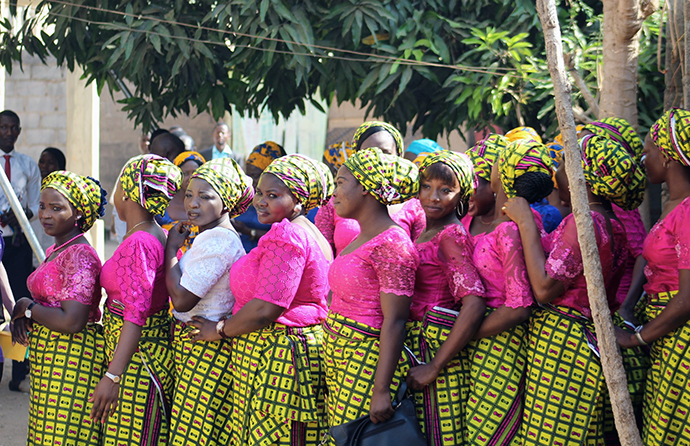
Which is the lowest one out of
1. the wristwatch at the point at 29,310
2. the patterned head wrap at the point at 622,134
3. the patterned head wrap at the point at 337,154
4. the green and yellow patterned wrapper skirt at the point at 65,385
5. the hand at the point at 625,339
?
the green and yellow patterned wrapper skirt at the point at 65,385

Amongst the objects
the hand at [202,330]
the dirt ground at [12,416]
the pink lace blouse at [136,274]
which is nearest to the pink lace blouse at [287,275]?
the hand at [202,330]

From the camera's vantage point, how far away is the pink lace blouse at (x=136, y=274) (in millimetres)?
3256

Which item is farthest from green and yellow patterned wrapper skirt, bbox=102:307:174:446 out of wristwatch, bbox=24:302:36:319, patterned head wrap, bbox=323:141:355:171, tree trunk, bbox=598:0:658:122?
tree trunk, bbox=598:0:658:122

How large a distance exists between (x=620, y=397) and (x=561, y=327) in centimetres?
44

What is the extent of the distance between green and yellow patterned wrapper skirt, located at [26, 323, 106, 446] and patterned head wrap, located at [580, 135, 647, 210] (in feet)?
8.10

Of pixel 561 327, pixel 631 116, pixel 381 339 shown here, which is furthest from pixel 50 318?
pixel 631 116

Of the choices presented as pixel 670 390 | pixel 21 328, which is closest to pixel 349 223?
pixel 21 328

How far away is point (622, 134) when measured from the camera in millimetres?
3018

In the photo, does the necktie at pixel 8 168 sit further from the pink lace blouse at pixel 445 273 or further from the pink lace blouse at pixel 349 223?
the pink lace blouse at pixel 445 273

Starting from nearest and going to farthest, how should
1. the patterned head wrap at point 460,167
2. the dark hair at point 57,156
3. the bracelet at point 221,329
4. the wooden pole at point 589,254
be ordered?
the wooden pole at point 589,254
the patterned head wrap at point 460,167
the bracelet at point 221,329
the dark hair at point 57,156

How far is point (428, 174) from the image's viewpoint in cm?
303

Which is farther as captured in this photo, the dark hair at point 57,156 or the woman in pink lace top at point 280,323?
the dark hair at point 57,156

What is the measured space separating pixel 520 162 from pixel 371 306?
0.85 meters

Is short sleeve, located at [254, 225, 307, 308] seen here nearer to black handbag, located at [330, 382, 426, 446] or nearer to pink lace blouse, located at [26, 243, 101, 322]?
Answer: black handbag, located at [330, 382, 426, 446]
